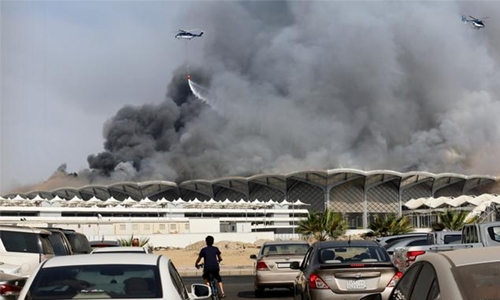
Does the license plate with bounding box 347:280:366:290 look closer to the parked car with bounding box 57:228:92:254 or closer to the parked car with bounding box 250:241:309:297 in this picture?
the parked car with bounding box 250:241:309:297

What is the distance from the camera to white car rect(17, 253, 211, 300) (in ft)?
23.5

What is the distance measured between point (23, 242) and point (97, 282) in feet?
22.5

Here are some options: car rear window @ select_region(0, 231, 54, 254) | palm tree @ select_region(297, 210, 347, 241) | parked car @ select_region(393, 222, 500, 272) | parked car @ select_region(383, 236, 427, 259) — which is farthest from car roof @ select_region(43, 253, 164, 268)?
palm tree @ select_region(297, 210, 347, 241)

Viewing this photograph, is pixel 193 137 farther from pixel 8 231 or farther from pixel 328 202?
pixel 8 231

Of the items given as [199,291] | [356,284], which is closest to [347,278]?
[356,284]

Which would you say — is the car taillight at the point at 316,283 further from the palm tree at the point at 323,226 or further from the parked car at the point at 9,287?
the palm tree at the point at 323,226

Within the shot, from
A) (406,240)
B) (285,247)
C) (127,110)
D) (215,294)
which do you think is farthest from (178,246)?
(127,110)

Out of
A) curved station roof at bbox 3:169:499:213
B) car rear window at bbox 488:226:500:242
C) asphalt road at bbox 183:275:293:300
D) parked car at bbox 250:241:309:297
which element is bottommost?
asphalt road at bbox 183:275:293:300

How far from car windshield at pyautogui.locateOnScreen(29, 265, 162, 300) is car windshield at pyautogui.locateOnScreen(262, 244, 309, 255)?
44.7 feet

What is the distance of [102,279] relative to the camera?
7539 millimetres

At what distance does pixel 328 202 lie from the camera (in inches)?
4727

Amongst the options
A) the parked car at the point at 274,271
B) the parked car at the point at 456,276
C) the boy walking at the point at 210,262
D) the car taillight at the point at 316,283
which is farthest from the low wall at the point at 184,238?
the parked car at the point at 456,276

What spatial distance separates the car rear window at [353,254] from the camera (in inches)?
523

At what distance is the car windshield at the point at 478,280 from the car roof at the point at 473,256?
0.22 ft
